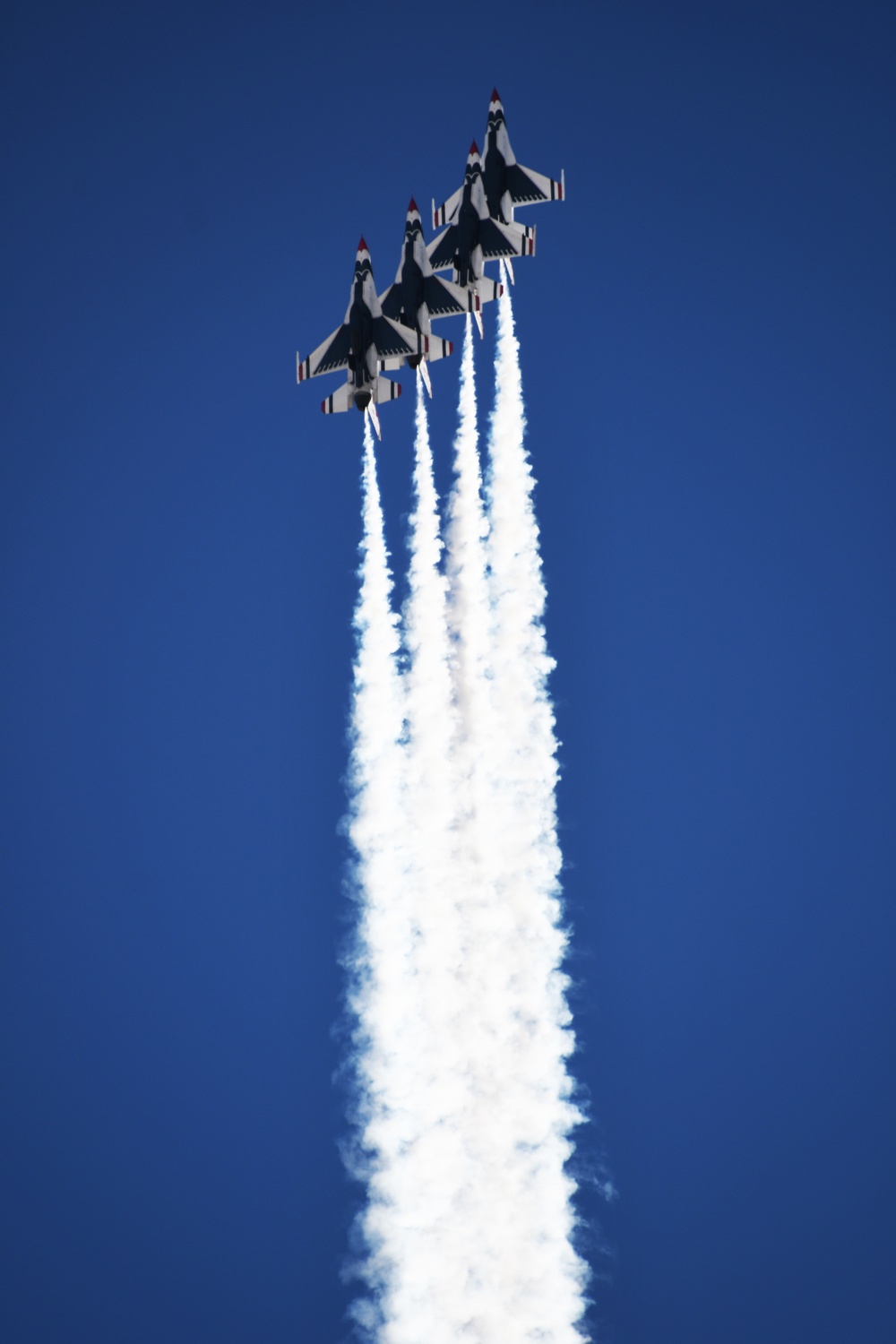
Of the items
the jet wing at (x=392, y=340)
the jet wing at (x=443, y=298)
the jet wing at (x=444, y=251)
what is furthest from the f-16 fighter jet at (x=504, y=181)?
the jet wing at (x=392, y=340)

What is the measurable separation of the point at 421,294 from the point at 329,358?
96.7 inches

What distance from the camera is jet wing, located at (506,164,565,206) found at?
32.3m

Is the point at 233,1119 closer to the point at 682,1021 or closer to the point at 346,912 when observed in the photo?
the point at 346,912

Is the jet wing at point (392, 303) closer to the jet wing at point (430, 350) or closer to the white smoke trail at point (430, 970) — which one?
the jet wing at point (430, 350)

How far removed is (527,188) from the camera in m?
32.4

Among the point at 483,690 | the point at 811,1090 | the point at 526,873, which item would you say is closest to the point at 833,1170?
the point at 811,1090

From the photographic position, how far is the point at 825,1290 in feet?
117

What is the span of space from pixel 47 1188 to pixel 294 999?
8440mm

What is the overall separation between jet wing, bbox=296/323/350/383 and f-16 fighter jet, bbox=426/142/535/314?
2.83 m

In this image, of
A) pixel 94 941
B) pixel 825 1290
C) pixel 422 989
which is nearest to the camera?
pixel 422 989

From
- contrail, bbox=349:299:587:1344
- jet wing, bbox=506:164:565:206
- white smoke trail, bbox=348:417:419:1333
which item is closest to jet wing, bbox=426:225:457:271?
Result: jet wing, bbox=506:164:565:206

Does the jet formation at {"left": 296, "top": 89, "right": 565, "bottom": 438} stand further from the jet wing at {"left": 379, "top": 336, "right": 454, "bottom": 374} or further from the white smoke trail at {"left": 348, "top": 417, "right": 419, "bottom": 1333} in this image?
the white smoke trail at {"left": 348, "top": 417, "right": 419, "bottom": 1333}

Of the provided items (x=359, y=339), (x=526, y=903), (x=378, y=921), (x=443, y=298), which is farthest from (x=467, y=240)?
(x=378, y=921)

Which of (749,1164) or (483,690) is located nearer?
(483,690)
